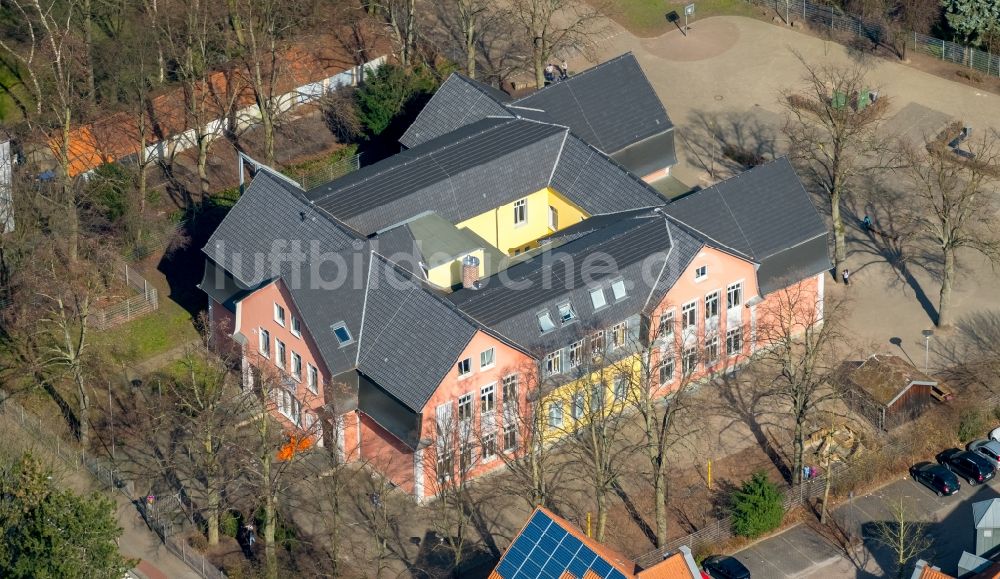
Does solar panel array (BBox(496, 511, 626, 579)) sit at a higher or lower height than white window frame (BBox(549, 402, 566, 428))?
higher

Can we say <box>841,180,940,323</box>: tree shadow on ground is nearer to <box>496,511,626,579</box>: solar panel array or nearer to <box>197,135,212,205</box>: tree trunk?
<box>496,511,626,579</box>: solar panel array

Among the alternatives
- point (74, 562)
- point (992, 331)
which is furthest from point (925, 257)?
point (74, 562)

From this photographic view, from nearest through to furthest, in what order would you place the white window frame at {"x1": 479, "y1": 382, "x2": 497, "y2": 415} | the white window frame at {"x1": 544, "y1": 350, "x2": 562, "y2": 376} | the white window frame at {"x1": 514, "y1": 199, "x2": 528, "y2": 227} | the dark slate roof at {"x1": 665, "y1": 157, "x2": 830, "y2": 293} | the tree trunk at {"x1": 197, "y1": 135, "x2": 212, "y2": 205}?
the white window frame at {"x1": 479, "y1": 382, "x2": 497, "y2": 415}
the white window frame at {"x1": 544, "y1": 350, "x2": 562, "y2": 376}
the dark slate roof at {"x1": 665, "y1": 157, "x2": 830, "y2": 293}
the white window frame at {"x1": 514, "y1": 199, "x2": 528, "y2": 227}
the tree trunk at {"x1": 197, "y1": 135, "x2": 212, "y2": 205}

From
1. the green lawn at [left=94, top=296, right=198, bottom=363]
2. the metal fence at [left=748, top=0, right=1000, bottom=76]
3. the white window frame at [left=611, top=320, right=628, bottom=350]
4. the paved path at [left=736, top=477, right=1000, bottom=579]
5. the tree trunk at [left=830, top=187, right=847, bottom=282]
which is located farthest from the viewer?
the metal fence at [left=748, top=0, right=1000, bottom=76]

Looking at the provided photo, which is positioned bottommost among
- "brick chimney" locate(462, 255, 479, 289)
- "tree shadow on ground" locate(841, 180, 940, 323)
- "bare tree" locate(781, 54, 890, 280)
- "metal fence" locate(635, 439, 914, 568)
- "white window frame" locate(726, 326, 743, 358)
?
"metal fence" locate(635, 439, 914, 568)

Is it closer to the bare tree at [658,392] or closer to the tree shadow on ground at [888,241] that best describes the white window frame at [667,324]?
the bare tree at [658,392]

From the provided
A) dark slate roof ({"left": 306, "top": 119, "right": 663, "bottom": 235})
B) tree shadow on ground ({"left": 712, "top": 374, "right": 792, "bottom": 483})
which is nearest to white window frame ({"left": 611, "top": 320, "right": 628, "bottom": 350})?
tree shadow on ground ({"left": 712, "top": 374, "right": 792, "bottom": 483})

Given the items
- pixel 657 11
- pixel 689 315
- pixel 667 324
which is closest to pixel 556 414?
pixel 667 324

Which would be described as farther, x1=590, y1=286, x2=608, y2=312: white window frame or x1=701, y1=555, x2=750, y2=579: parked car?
x1=590, y1=286, x2=608, y2=312: white window frame

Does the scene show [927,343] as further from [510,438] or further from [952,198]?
[510,438]
